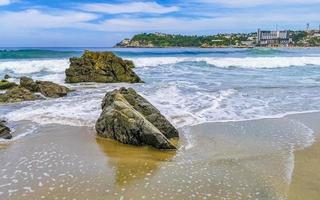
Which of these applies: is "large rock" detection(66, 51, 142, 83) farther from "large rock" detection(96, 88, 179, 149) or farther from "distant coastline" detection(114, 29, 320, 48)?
"distant coastline" detection(114, 29, 320, 48)

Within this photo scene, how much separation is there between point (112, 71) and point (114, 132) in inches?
608

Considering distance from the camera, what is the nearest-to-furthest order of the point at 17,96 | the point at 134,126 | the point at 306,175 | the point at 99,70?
1. the point at 306,175
2. the point at 134,126
3. the point at 17,96
4. the point at 99,70

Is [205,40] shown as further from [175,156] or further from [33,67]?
[175,156]

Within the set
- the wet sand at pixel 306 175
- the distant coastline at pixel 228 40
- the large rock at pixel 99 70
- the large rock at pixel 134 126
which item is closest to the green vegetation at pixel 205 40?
the distant coastline at pixel 228 40

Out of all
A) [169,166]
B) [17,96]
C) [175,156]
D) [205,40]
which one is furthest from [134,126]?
[205,40]

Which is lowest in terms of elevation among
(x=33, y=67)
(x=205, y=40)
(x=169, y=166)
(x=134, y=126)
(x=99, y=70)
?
(x=205, y=40)

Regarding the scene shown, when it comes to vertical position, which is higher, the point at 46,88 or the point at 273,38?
the point at 46,88

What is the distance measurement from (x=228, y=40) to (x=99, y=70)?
138227 millimetres

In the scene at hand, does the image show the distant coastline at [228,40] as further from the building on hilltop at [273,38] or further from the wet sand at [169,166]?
the wet sand at [169,166]

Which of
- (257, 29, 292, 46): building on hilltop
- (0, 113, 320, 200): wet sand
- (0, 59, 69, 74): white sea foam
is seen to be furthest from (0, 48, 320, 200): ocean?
(257, 29, 292, 46): building on hilltop

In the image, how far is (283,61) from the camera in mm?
44812

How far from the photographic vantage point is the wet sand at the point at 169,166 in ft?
20.4

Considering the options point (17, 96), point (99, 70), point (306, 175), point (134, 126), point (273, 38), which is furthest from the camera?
point (273, 38)

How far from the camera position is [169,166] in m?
7.49
